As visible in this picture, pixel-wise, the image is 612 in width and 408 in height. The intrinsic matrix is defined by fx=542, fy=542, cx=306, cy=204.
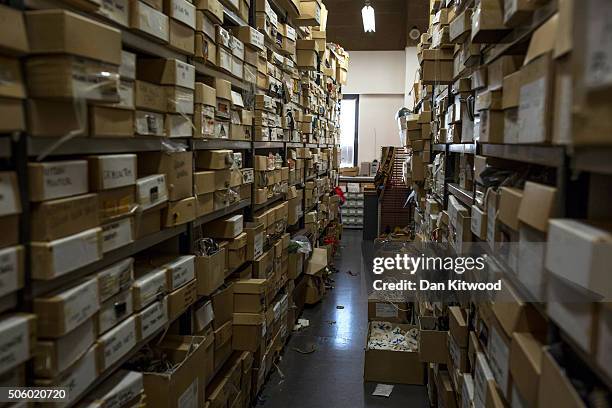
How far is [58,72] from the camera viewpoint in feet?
4.00

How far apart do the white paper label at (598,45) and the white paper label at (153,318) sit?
4.76ft

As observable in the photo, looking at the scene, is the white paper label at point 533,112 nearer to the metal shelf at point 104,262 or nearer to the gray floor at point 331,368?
the metal shelf at point 104,262

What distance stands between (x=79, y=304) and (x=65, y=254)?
0.48 feet

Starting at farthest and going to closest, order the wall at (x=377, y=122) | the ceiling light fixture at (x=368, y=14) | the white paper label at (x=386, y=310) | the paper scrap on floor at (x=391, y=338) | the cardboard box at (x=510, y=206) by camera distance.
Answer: the wall at (x=377, y=122)
the ceiling light fixture at (x=368, y=14)
the white paper label at (x=386, y=310)
the paper scrap on floor at (x=391, y=338)
the cardboard box at (x=510, y=206)

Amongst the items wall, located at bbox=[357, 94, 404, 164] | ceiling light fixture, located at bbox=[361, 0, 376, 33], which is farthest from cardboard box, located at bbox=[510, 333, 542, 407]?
wall, located at bbox=[357, 94, 404, 164]

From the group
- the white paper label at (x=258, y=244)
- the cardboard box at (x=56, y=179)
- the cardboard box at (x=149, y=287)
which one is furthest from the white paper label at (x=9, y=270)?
the white paper label at (x=258, y=244)

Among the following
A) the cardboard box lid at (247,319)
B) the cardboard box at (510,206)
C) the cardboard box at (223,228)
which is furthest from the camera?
the cardboard box lid at (247,319)

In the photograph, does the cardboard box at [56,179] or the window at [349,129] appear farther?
the window at [349,129]

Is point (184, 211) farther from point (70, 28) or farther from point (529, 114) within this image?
point (529, 114)

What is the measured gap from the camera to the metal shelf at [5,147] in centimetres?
114

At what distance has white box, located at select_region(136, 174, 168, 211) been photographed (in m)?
1.73

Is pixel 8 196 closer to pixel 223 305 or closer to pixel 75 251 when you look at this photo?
pixel 75 251

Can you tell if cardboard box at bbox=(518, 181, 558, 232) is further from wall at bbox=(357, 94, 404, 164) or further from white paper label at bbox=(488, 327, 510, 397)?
wall at bbox=(357, 94, 404, 164)

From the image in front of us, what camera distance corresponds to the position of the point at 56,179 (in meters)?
1.29
